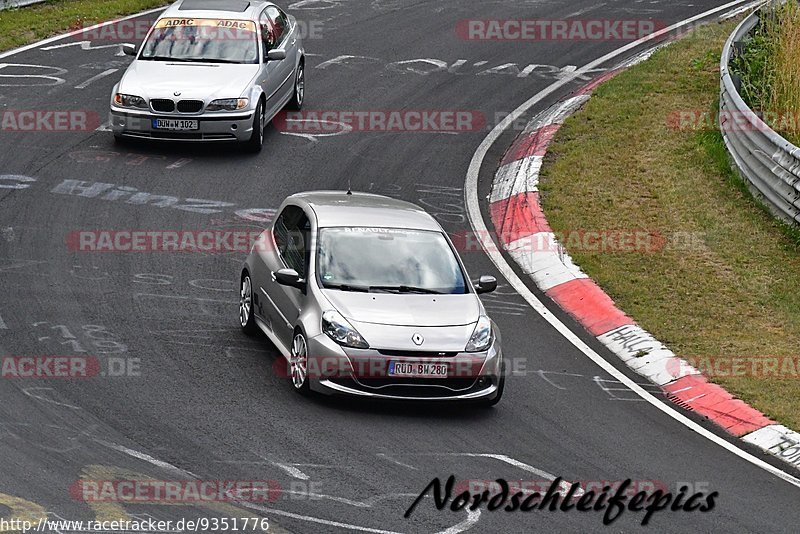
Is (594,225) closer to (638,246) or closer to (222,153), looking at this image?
(638,246)

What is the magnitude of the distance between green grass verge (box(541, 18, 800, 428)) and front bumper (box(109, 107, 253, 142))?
168 inches

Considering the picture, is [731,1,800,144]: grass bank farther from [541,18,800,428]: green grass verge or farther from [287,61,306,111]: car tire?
[287,61,306,111]: car tire

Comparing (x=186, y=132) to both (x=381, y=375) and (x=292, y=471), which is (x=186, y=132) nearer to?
(x=381, y=375)

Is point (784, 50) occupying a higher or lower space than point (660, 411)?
higher

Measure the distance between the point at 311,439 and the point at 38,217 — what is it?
6.83 meters

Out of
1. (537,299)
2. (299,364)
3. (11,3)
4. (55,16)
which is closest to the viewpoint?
(299,364)

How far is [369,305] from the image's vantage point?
453 inches

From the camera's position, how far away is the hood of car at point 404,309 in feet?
37.2

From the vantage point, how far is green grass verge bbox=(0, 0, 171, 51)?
2406cm

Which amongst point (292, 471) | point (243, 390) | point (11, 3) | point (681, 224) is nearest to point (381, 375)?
point (243, 390)

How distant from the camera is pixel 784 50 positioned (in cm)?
1930

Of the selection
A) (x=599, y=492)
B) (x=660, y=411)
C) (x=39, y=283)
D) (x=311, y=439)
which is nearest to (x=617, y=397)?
(x=660, y=411)

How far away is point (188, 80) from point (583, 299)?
6.80 meters

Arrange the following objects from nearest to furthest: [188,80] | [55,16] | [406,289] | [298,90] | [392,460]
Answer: [392,460], [406,289], [188,80], [298,90], [55,16]
